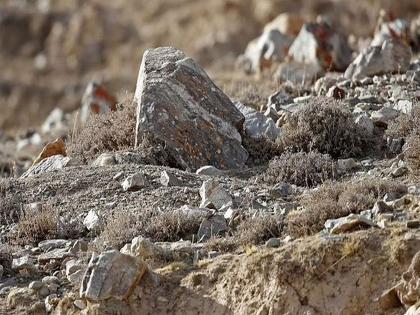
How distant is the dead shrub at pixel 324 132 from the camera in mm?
10609

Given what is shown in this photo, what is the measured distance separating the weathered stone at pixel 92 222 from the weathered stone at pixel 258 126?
2.29 metres

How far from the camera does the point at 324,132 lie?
1066 centimetres

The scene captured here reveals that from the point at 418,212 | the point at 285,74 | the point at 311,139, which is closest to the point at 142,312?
the point at 418,212

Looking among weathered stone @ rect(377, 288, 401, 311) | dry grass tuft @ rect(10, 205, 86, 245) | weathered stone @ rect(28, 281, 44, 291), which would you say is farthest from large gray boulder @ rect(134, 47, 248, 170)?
weathered stone @ rect(377, 288, 401, 311)

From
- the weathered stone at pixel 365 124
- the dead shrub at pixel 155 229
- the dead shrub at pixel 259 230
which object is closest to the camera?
the dead shrub at pixel 259 230

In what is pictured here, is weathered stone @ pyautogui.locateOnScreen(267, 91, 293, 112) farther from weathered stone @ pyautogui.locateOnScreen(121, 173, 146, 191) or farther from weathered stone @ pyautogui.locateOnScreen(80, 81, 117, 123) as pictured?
weathered stone @ pyautogui.locateOnScreen(80, 81, 117, 123)

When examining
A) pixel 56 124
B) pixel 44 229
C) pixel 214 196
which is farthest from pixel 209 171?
pixel 56 124

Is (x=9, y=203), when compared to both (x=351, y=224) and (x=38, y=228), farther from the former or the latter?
(x=351, y=224)

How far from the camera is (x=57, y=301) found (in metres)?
8.21

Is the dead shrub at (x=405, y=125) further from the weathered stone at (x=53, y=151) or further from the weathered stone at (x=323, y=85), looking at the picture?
the weathered stone at (x=53, y=151)

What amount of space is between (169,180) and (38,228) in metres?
1.13

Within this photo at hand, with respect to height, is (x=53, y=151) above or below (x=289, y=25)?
below

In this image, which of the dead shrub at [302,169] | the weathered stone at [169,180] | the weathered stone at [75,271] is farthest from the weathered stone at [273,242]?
the weathered stone at [169,180]

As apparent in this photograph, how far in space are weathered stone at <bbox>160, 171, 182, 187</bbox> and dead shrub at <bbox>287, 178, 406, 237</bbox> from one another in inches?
49.3
